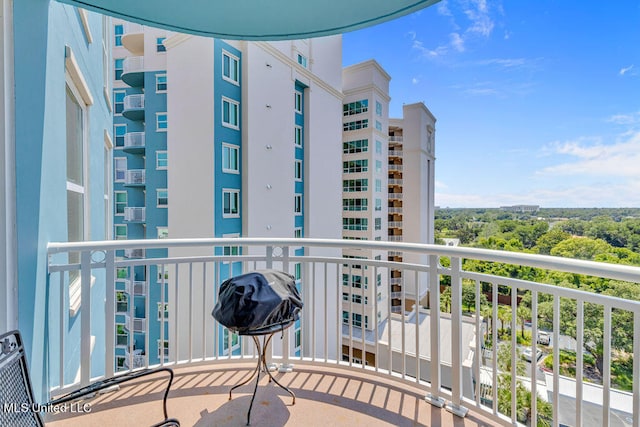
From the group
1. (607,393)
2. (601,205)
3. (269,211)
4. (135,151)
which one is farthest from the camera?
(135,151)

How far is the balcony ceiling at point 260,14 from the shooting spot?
189 centimetres

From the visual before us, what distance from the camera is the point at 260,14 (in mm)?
2037

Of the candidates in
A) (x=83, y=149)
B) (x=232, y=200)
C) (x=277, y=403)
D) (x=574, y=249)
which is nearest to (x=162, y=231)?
(x=232, y=200)

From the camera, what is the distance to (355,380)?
226cm

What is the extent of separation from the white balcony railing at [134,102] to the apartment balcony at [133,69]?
577 mm

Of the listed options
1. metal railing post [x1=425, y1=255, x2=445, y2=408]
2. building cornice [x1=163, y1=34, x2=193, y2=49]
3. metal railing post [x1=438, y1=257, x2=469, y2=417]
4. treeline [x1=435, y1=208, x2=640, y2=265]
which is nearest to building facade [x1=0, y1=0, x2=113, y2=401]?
metal railing post [x1=425, y1=255, x2=445, y2=408]

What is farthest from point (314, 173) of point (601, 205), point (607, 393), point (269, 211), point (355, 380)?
point (607, 393)

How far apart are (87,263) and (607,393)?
2.86 m

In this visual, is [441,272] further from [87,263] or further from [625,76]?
[625,76]

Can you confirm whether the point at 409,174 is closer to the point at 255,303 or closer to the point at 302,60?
the point at 302,60

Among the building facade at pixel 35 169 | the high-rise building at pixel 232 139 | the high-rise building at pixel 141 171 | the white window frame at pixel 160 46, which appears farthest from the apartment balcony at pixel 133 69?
the building facade at pixel 35 169

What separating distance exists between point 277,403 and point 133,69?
12873 mm

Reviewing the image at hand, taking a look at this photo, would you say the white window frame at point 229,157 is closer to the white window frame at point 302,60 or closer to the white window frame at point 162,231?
the white window frame at point 162,231

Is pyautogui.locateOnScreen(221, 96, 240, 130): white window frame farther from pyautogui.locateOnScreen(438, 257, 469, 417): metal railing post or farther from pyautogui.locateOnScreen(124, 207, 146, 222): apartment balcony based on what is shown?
pyautogui.locateOnScreen(438, 257, 469, 417): metal railing post
